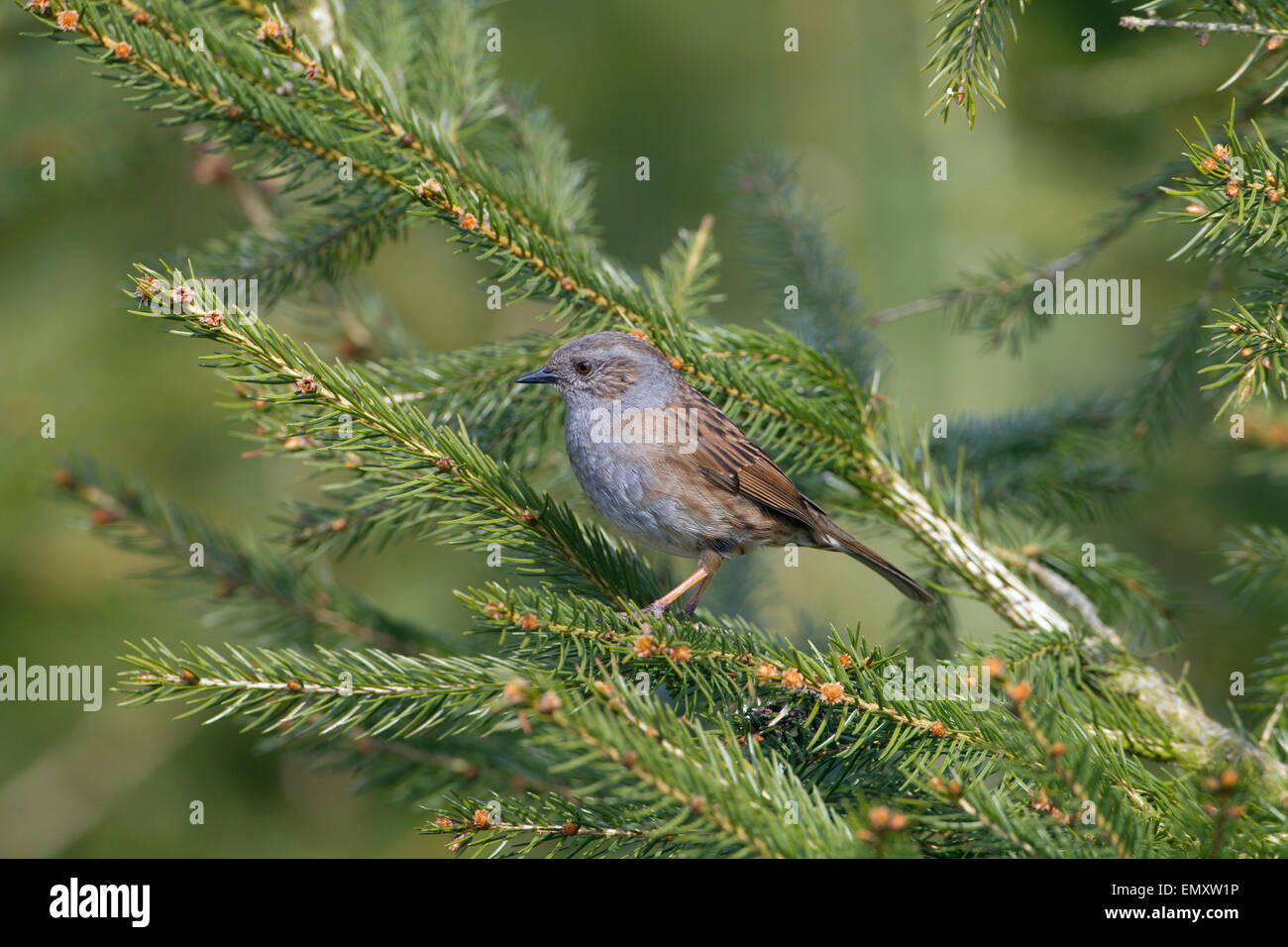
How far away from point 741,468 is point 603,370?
0.62 meters

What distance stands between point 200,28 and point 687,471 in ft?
6.37

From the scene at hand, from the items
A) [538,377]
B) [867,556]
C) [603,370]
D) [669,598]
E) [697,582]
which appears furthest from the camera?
[867,556]

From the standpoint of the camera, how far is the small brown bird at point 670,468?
3.24 m

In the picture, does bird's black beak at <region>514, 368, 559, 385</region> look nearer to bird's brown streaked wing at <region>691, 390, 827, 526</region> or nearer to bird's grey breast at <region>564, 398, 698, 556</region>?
bird's grey breast at <region>564, 398, 698, 556</region>

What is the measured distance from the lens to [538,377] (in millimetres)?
3090

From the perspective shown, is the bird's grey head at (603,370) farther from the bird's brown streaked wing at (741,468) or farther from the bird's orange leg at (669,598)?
the bird's orange leg at (669,598)

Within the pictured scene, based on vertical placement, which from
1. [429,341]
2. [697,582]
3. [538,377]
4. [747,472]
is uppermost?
[429,341]

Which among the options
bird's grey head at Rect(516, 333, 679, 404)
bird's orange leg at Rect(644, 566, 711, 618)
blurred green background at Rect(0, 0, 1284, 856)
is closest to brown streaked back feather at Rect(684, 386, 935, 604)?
bird's grey head at Rect(516, 333, 679, 404)

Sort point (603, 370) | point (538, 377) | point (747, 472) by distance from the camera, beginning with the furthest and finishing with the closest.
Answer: point (747, 472) < point (603, 370) < point (538, 377)

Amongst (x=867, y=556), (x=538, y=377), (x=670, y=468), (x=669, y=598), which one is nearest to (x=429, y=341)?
(x=670, y=468)

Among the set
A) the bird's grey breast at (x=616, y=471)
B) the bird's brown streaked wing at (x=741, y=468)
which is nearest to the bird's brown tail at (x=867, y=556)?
the bird's brown streaked wing at (x=741, y=468)

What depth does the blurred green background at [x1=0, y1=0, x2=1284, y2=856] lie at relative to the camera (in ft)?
15.4

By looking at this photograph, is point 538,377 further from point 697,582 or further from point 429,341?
point 429,341
